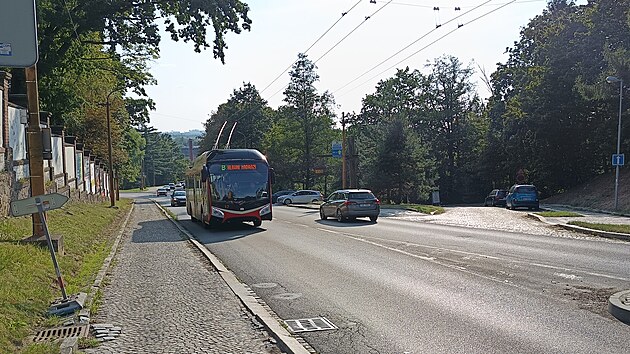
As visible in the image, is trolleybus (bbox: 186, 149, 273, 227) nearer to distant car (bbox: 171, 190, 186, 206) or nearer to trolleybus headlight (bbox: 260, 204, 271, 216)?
trolleybus headlight (bbox: 260, 204, 271, 216)

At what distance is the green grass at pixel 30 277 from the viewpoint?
7383 millimetres

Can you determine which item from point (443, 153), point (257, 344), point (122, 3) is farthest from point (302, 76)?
point (257, 344)

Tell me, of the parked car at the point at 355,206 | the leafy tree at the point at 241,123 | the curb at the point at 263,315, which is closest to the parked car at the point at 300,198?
the leafy tree at the point at 241,123

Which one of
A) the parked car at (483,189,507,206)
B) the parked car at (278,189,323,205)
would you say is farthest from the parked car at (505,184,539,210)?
the parked car at (278,189,323,205)

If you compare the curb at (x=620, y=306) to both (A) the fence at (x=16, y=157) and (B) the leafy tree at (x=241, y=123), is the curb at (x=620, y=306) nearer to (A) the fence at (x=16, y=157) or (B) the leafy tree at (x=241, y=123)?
(A) the fence at (x=16, y=157)

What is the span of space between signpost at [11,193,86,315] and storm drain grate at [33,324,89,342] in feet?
2.46

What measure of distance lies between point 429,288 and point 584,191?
139 ft

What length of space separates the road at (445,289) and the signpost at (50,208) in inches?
112

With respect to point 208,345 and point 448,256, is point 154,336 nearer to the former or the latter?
point 208,345

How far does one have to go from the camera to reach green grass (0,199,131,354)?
738 cm

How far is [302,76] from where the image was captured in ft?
262

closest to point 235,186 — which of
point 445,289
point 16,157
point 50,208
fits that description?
point 16,157

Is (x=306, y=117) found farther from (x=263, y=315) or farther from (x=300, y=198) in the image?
(x=263, y=315)

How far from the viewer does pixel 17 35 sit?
664cm
